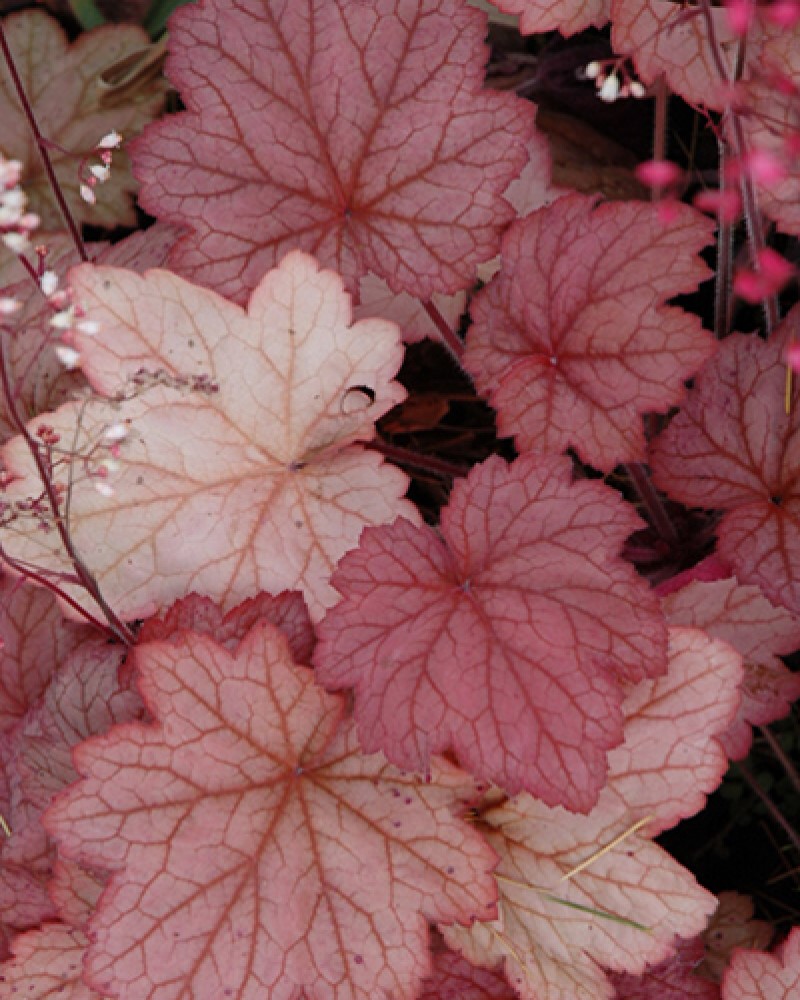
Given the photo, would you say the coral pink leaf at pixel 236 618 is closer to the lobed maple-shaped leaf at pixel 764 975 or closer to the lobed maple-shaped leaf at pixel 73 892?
the lobed maple-shaped leaf at pixel 73 892

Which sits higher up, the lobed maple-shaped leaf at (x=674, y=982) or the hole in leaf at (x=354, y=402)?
the hole in leaf at (x=354, y=402)

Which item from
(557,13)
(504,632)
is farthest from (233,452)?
(557,13)

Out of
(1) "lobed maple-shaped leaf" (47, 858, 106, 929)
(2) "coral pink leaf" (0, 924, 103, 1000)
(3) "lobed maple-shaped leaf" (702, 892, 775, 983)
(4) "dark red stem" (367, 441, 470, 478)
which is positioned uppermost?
(4) "dark red stem" (367, 441, 470, 478)

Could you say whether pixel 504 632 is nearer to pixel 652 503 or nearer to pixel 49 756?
pixel 652 503

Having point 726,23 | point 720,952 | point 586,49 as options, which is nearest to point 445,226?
point 726,23

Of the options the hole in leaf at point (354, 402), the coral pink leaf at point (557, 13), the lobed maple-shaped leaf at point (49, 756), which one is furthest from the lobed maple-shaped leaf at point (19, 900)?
the coral pink leaf at point (557, 13)

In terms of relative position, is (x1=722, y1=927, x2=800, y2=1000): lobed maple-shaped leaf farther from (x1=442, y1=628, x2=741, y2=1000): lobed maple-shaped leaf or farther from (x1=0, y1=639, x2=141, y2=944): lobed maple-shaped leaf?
(x1=0, y1=639, x2=141, y2=944): lobed maple-shaped leaf

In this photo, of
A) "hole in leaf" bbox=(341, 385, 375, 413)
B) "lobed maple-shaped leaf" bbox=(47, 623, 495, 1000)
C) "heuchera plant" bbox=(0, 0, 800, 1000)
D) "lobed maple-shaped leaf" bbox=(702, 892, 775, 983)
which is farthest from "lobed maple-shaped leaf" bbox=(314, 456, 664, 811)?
"lobed maple-shaped leaf" bbox=(702, 892, 775, 983)
